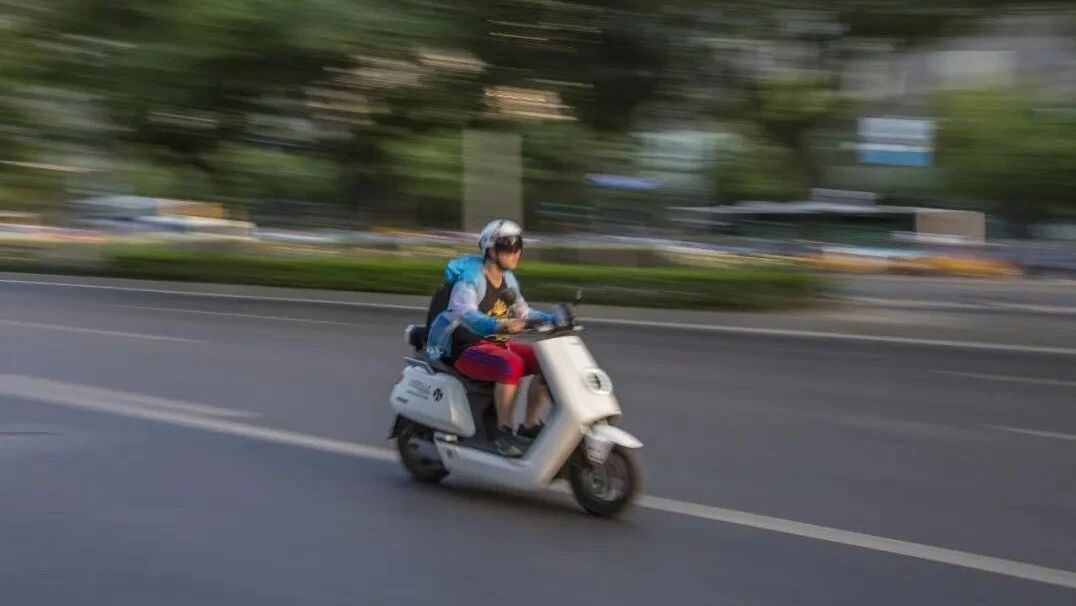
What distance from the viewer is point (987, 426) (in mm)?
9000

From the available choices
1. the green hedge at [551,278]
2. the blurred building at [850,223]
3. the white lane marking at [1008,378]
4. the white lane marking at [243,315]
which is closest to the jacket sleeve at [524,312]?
the white lane marking at [1008,378]

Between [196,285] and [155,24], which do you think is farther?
[196,285]

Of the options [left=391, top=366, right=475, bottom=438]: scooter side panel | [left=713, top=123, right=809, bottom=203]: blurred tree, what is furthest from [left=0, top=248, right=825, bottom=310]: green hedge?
[left=391, top=366, right=475, bottom=438]: scooter side panel

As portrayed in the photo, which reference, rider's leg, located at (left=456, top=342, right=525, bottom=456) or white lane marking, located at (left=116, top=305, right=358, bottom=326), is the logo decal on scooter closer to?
rider's leg, located at (left=456, top=342, right=525, bottom=456)

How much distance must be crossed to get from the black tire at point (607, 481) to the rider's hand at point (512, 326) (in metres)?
0.64

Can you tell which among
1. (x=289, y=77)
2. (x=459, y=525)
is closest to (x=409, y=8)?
(x=289, y=77)

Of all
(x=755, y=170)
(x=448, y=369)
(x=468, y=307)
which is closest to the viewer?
(x=468, y=307)

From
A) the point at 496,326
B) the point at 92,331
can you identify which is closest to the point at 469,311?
the point at 496,326

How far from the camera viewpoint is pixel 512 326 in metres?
6.14

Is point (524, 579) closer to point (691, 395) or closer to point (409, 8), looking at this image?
point (409, 8)

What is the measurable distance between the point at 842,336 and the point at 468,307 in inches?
395

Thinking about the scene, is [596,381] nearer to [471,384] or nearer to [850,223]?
[471,384]

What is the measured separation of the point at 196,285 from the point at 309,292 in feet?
9.86

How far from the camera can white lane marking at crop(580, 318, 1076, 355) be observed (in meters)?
14.5
